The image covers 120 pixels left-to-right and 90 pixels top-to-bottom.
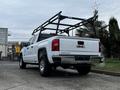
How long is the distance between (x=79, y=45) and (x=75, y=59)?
627 mm

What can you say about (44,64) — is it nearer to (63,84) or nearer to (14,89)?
(63,84)

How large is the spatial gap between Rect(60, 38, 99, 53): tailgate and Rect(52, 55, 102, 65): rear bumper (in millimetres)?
287

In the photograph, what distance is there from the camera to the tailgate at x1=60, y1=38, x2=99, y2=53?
11.0 metres

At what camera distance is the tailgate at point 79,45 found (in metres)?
11.0

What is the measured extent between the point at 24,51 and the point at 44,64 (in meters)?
4.52

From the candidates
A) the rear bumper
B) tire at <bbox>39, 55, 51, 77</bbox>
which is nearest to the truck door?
tire at <bbox>39, 55, 51, 77</bbox>

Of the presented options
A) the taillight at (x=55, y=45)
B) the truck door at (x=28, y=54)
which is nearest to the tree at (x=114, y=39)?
the truck door at (x=28, y=54)

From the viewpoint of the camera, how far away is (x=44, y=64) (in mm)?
11641

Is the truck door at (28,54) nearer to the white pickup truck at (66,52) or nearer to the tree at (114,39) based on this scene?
the white pickup truck at (66,52)

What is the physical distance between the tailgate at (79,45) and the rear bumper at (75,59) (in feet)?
0.94

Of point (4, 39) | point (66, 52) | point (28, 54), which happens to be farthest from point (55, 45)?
point (4, 39)

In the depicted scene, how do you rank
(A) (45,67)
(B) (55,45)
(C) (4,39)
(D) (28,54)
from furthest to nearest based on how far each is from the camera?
(C) (4,39) → (D) (28,54) → (A) (45,67) → (B) (55,45)

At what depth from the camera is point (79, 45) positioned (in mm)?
11336

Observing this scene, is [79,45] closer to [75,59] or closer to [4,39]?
[75,59]
